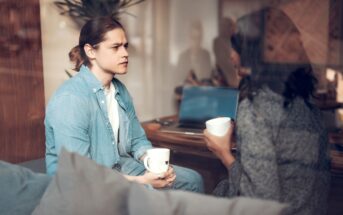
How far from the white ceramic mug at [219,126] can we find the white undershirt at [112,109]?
0.35 m

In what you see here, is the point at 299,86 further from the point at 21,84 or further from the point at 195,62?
the point at 195,62

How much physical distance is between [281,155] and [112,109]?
60cm

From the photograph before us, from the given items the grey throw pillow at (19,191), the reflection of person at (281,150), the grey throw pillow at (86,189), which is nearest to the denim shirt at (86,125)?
the grey throw pillow at (19,191)

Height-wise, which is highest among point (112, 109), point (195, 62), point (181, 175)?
point (195, 62)

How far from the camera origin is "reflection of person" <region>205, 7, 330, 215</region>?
0.85 metres

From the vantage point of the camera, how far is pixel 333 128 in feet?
3.76

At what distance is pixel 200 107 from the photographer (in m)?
1.74

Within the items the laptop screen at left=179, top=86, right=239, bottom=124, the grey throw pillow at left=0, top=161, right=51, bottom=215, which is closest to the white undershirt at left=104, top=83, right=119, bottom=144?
the grey throw pillow at left=0, top=161, right=51, bottom=215

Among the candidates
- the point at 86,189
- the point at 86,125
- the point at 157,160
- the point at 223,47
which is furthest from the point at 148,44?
the point at 86,189

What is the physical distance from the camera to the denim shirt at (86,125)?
114cm

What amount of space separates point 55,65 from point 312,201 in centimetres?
95

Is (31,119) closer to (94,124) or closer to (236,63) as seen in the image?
(94,124)

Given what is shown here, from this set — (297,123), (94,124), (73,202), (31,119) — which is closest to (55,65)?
(31,119)

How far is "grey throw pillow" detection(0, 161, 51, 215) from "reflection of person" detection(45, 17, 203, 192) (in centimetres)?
12
